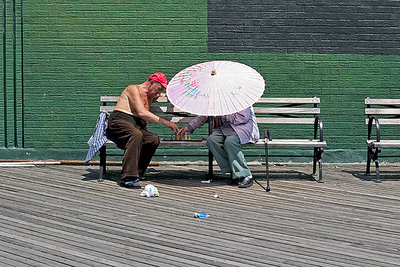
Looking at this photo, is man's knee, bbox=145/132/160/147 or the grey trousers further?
man's knee, bbox=145/132/160/147

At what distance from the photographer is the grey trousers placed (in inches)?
267

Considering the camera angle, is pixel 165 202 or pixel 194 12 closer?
pixel 165 202

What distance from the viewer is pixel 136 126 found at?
23.3 ft

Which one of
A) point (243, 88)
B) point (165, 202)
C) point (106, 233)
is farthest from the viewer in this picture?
point (243, 88)

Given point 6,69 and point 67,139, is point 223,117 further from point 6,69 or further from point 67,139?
point 6,69

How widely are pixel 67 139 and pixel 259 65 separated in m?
3.04

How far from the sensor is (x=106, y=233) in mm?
4664

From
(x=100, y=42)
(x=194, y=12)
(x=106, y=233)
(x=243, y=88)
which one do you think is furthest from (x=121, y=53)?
(x=106, y=233)

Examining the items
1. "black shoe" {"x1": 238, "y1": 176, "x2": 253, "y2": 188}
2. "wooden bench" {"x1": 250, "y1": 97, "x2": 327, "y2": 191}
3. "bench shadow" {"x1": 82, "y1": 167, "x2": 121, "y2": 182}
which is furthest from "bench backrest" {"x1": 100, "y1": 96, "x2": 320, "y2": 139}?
"black shoe" {"x1": 238, "y1": 176, "x2": 253, "y2": 188}

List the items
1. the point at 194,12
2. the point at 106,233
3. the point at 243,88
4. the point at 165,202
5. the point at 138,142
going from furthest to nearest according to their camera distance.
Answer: the point at 194,12 → the point at 138,142 → the point at 243,88 → the point at 165,202 → the point at 106,233

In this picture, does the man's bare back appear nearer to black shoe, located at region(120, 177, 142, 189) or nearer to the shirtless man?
the shirtless man

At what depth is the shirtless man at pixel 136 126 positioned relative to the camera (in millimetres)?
6746

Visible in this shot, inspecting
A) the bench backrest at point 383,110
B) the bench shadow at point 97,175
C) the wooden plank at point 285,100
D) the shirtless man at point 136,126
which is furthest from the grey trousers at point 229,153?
the bench backrest at point 383,110

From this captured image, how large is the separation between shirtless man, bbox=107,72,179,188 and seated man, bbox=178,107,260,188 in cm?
43
